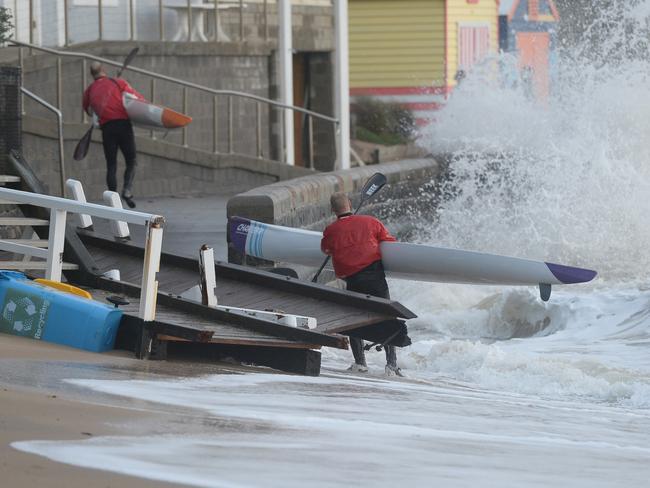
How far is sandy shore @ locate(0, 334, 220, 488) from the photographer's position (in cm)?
580

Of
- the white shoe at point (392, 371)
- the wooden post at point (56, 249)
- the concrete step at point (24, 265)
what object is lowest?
the white shoe at point (392, 371)

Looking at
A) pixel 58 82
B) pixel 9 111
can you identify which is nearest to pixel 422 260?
pixel 9 111

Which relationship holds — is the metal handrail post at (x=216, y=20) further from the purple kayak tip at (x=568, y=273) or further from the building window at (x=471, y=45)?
the building window at (x=471, y=45)

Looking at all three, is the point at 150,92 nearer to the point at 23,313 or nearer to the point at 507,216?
the point at 507,216

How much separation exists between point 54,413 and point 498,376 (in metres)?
5.51

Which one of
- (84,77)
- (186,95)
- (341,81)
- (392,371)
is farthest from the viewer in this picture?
(341,81)

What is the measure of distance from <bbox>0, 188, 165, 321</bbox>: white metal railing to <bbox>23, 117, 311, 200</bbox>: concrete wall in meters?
7.76

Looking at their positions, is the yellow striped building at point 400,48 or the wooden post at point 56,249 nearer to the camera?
the wooden post at point 56,249

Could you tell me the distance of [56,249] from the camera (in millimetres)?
10453

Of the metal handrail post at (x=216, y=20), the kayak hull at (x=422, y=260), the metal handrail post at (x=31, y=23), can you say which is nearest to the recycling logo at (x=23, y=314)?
the kayak hull at (x=422, y=260)

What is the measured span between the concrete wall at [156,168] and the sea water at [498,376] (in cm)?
272

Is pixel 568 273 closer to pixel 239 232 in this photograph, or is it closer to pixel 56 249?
pixel 239 232

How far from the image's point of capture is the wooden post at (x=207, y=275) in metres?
9.80

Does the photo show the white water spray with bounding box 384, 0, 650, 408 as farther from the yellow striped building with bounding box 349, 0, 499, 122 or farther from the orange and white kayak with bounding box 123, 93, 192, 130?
the orange and white kayak with bounding box 123, 93, 192, 130
